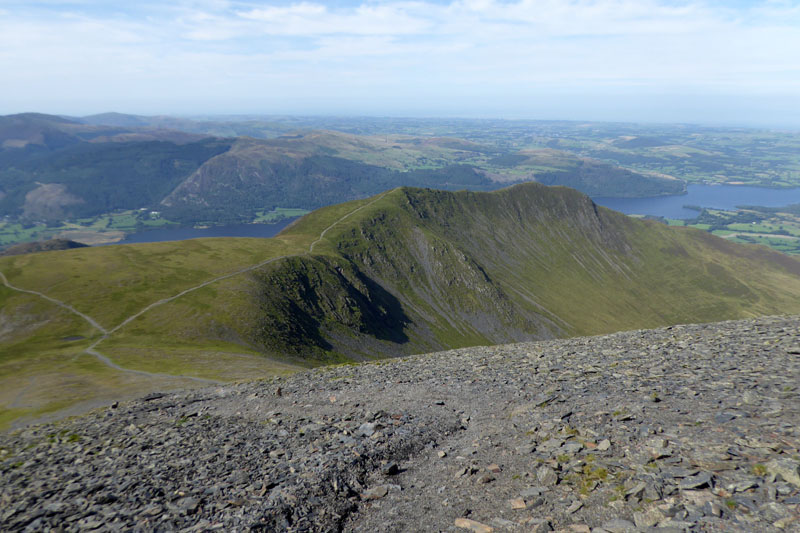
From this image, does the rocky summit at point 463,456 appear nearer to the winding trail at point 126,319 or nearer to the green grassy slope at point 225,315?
the winding trail at point 126,319

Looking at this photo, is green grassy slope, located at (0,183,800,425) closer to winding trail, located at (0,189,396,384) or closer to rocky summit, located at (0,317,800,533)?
winding trail, located at (0,189,396,384)

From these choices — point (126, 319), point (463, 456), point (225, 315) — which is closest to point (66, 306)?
point (126, 319)

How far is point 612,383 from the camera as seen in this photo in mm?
27203

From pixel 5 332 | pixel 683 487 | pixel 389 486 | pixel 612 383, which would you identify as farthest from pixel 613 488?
pixel 5 332

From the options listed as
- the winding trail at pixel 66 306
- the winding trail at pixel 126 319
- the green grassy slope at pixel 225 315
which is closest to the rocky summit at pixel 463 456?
the winding trail at pixel 126 319

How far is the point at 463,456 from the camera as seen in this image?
65.7 feet

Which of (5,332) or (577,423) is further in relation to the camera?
(5,332)

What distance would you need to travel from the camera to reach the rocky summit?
14.2 meters

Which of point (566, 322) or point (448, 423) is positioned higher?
point (448, 423)

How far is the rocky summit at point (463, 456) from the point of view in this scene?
46.7ft

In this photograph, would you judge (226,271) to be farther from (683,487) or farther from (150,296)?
(683,487)

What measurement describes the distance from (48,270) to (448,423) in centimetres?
14950

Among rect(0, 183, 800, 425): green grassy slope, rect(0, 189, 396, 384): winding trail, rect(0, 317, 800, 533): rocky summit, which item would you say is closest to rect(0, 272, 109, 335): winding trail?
rect(0, 189, 396, 384): winding trail

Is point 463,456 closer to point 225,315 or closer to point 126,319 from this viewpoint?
point 225,315
